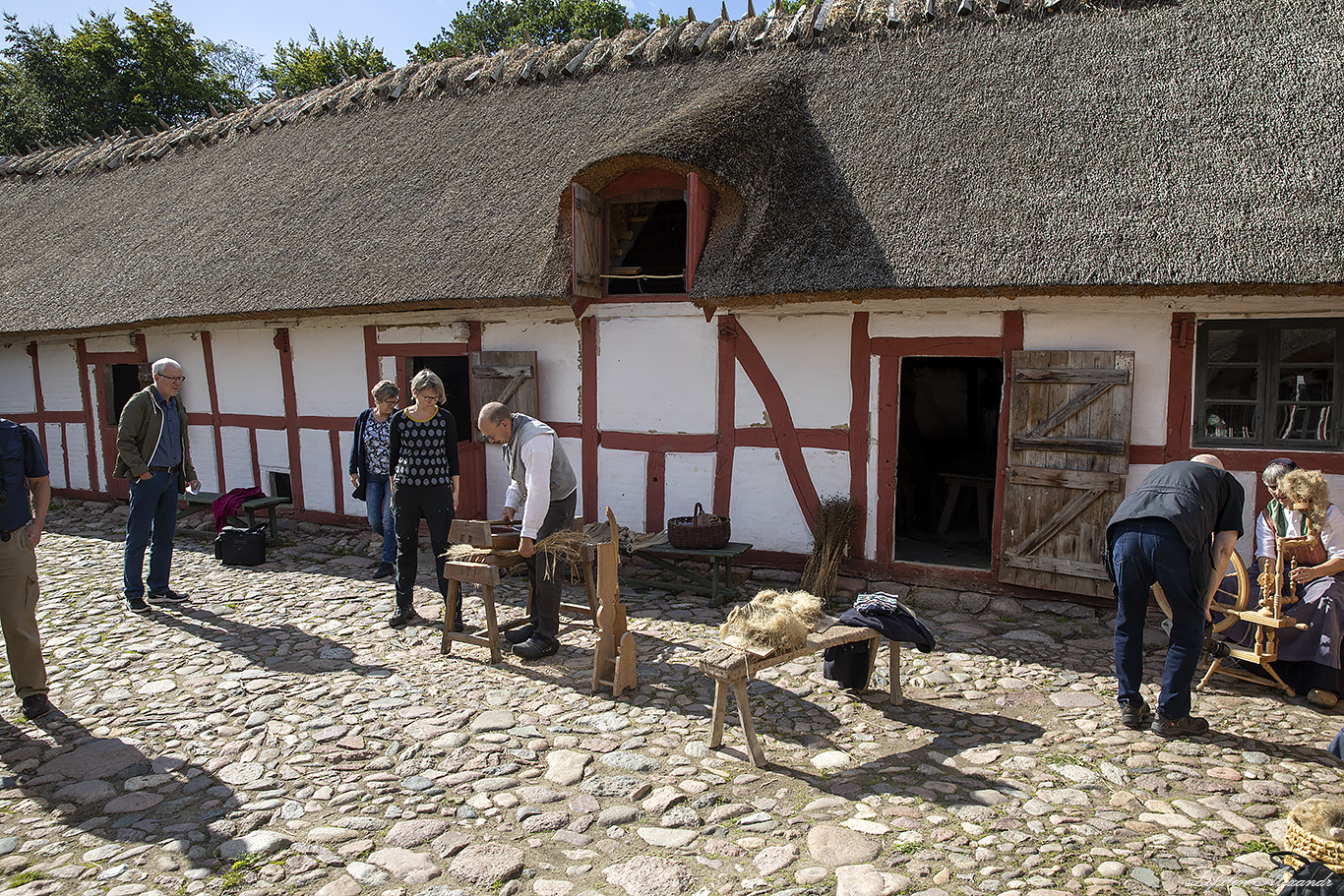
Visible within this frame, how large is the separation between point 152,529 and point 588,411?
3.46 m

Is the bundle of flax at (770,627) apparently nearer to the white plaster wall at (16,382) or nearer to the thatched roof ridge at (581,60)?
the thatched roof ridge at (581,60)

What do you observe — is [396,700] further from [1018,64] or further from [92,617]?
[1018,64]

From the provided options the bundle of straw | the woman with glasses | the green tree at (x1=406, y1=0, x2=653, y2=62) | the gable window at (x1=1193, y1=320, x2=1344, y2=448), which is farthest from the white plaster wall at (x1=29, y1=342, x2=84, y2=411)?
the green tree at (x1=406, y1=0, x2=653, y2=62)

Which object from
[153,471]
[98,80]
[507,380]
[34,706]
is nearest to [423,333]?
[507,380]

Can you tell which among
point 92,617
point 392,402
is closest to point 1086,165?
point 392,402

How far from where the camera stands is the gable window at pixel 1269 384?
17.4ft

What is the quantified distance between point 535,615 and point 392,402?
2409 millimetres

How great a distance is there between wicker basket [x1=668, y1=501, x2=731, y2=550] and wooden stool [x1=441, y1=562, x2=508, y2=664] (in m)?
1.66

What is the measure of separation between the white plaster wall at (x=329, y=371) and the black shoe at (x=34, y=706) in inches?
183

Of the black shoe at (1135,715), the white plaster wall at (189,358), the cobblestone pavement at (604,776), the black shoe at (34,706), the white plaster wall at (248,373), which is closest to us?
the cobblestone pavement at (604,776)

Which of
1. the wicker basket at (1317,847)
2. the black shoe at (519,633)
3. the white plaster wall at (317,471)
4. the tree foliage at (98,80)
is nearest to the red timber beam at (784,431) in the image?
the black shoe at (519,633)

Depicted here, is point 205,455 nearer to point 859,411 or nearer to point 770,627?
point 859,411

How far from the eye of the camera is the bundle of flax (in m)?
3.76

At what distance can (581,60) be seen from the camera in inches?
364
